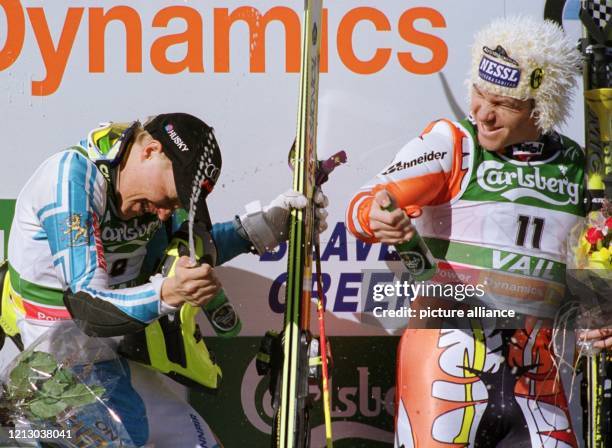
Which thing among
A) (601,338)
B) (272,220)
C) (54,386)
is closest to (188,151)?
(272,220)

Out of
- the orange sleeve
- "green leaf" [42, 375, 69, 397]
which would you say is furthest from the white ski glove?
"green leaf" [42, 375, 69, 397]

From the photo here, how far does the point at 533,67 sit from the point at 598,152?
39 centimetres

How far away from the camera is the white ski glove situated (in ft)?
10.3

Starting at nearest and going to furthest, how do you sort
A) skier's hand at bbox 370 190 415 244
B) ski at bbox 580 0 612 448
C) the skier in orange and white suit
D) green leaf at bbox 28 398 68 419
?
green leaf at bbox 28 398 68 419, skier's hand at bbox 370 190 415 244, the skier in orange and white suit, ski at bbox 580 0 612 448

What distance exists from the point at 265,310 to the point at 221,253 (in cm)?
29

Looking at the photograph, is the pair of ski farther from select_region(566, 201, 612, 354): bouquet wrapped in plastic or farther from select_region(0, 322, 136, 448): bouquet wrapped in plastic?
select_region(566, 201, 612, 354): bouquet wrapped in plastic

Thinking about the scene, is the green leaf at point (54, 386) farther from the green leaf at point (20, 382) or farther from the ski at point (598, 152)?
the ski at point (598, 152)

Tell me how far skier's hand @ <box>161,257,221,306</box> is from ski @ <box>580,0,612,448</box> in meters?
1.24

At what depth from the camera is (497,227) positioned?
3195 millimetres

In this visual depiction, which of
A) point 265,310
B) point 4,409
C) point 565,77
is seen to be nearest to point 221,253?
point 265,310

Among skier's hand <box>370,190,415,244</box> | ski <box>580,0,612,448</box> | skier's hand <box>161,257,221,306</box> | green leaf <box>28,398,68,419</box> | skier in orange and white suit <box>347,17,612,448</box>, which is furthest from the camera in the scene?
ski <box>580,0,612,448</box>

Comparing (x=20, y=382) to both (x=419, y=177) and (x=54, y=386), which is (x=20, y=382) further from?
(x=419, y=177)

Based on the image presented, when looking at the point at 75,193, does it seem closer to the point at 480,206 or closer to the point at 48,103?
the point at 48,103

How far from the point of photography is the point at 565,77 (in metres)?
3.20
